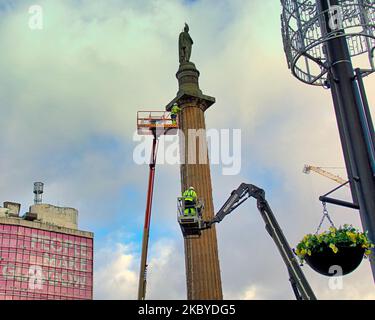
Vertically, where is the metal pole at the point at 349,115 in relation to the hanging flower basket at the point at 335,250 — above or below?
above

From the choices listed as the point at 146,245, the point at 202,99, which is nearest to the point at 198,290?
the point at 146,245

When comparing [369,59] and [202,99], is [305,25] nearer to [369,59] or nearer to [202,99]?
[369,59]

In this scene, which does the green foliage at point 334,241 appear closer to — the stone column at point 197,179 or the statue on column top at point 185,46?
the stone column at point 197,179

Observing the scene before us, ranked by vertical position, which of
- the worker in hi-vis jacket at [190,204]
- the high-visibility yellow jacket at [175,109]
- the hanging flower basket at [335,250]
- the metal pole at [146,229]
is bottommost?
the hanging flower basket at [335,250]

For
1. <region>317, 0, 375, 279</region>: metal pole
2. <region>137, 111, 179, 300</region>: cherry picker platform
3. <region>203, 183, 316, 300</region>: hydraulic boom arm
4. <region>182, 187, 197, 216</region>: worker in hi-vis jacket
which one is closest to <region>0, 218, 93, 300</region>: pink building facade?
<region>137, 111, 179, 300</region>: cherry picker platform

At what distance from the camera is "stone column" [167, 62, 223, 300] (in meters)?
33.1

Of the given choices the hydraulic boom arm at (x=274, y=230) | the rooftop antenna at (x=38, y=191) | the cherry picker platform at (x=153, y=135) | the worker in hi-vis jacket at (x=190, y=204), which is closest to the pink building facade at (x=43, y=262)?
the rooftop antenna at (x=38, y=191)

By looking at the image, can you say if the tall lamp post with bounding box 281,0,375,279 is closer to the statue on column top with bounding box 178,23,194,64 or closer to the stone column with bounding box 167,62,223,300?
the stone column with bounding box 167,62,223,300

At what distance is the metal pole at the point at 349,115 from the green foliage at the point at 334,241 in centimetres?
73

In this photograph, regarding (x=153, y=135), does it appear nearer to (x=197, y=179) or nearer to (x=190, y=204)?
(x=197, y=179)

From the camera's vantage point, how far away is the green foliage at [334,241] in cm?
874

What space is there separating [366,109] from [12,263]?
8751 centimetres

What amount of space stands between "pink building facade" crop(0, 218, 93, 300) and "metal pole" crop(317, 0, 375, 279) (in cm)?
8432
